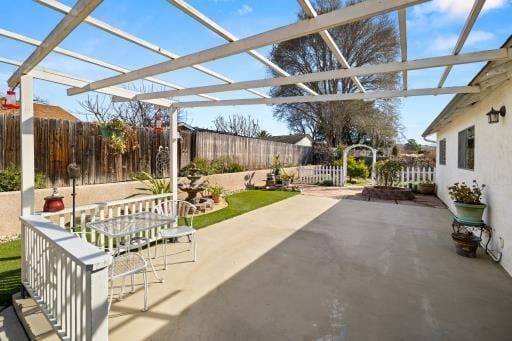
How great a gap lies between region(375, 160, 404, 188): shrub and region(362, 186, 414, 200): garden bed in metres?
0.44

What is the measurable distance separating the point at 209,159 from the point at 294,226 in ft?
16.3

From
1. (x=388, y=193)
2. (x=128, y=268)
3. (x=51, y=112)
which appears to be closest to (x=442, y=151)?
(x=388, y=193)

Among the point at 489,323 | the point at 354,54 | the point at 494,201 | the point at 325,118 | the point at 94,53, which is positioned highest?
the point at 354,54

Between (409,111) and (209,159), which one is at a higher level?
(409,111)

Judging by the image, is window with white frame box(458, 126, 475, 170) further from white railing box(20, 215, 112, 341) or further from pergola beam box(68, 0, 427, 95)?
white railing box(20, 215, 112, 341)

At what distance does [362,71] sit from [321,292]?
8.37 ft

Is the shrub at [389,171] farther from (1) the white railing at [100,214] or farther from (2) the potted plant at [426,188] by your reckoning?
(1) the white railing at [100,214]

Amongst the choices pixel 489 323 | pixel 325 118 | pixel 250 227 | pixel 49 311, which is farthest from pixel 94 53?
pixel 325 118

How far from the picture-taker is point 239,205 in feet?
25.2

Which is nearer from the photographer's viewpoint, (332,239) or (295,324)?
(295,324)

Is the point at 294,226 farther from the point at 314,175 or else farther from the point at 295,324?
the point at 314,175

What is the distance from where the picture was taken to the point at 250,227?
5.46m

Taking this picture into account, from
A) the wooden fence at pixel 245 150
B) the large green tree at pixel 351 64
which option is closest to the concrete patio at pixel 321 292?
the wooden fence at pixel 245 150

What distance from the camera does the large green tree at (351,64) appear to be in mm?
15688
